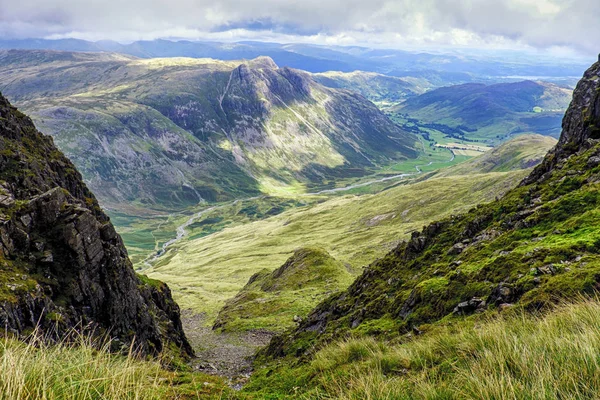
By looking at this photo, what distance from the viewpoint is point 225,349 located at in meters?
59.7

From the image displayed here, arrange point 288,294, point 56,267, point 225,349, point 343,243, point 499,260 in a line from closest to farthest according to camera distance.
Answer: point 499,260, point 56,267, point 225,349, point 288,294, point 343,243

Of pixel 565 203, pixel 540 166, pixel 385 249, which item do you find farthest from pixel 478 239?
pixel 385 249

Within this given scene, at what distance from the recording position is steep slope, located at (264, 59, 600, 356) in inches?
712

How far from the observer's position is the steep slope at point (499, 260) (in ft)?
59.4

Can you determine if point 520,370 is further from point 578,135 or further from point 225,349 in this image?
point 225,349

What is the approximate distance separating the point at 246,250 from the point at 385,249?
82610 mm

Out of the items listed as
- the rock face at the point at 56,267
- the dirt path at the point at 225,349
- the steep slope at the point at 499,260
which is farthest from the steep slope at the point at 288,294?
the rock face at the point at 56,267

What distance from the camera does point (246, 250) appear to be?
185m

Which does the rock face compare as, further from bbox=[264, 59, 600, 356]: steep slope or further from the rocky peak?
the rocky peak

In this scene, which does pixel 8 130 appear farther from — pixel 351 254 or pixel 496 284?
pixel 351 254

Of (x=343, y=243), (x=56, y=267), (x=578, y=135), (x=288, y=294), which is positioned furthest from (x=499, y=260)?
(x=343, y=243)

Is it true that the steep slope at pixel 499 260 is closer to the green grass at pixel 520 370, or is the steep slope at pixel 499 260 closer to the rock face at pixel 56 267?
the green grass at pixel 520 370

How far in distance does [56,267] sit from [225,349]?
3386 centimetres

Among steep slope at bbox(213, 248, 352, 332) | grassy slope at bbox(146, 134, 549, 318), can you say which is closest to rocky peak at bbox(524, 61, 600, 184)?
steep slope at bbox(213, 248, 352, 332)
